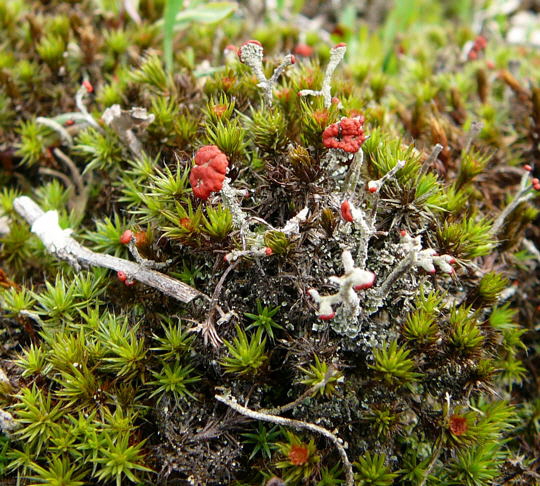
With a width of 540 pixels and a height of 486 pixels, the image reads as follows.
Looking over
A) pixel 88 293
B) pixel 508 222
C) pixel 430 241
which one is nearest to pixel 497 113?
pixel 508 222

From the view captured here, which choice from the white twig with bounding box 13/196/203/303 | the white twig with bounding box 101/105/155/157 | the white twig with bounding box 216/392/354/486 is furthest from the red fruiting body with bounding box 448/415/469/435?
the white twig with bounding box 101/105/155/157

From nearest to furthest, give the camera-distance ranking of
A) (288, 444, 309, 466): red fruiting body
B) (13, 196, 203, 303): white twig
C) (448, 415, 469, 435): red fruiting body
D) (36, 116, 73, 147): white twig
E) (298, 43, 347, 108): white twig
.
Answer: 1. (288, 444, 309, 466): red fruiting body
2. (448, 415, 469, 435): red fruiting body
3. (13, 196, 203, 303): white twig
4. (298, 43, 347, 108): white twig
5. (36, 116, 73, 147): white twig

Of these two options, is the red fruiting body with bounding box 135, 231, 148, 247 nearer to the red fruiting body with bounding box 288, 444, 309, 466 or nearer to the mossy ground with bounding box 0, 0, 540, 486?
the mossy ground with bounding box 0, 0, 540, 486

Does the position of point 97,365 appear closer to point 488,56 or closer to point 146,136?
point 146,136

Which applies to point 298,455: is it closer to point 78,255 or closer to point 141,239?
point 141,239

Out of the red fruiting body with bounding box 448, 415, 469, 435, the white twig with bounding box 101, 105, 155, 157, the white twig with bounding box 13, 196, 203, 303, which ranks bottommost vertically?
the red fruiting body with bounding box 448, 415, 469, 435

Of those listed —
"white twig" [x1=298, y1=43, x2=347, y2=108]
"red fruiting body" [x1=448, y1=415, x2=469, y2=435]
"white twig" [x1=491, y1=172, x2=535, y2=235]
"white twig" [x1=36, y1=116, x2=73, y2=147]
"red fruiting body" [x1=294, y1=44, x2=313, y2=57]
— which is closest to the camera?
"red fruiting body" [x1=448, y1=415, x2=469, y2=435]

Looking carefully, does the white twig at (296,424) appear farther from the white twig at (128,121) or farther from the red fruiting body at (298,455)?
the white twig at (128,121)
